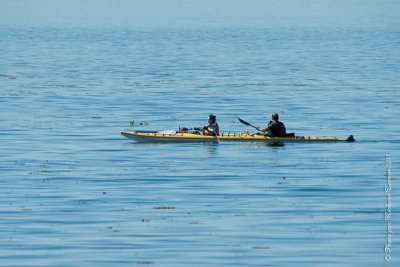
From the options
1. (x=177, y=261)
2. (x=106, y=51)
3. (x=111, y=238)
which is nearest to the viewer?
(x=177, y=261)

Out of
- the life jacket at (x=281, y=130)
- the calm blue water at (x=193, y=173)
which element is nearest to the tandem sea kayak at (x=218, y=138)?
the life jacket at (x=281, y=130)

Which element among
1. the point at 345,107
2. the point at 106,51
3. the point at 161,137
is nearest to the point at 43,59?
the point at 106,51

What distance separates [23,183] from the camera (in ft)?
120

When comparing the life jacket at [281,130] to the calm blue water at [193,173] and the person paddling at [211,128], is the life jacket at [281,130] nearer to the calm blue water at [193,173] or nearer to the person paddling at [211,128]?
the calm blue water at [193,173]

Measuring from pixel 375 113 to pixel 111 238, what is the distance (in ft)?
109

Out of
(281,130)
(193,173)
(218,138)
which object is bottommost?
(193,173)

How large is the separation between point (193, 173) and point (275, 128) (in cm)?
720

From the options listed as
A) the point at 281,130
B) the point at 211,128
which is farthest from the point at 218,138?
the point at 281,130

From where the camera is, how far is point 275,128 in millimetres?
45219

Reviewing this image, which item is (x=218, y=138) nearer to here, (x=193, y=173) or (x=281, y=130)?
(x=281, y=130)

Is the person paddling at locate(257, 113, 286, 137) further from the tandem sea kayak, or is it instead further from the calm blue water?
the calm blue water

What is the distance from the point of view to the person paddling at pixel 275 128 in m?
45.1

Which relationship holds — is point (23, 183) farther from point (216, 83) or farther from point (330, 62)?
point (330, 62)

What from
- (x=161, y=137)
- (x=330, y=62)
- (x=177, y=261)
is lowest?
(x=177, y=261)
